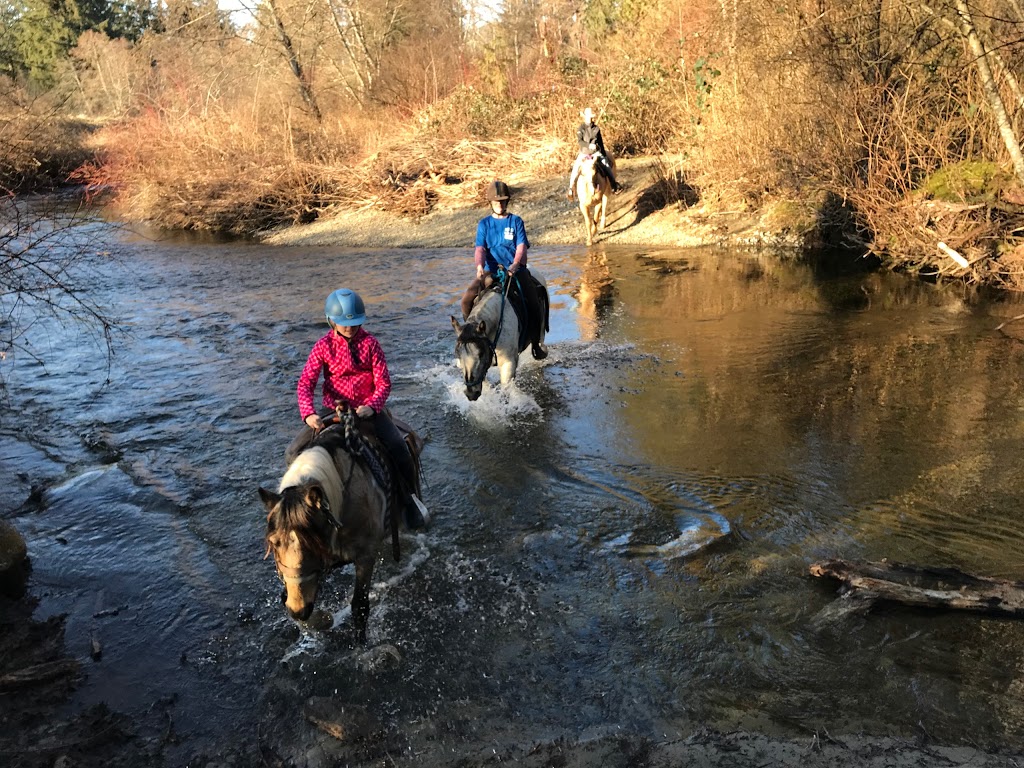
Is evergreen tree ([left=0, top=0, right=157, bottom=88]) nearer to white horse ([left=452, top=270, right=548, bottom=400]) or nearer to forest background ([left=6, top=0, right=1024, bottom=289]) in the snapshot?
forest background ([left=6, top=0, right=1024, bottom=289])

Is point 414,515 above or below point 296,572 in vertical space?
below

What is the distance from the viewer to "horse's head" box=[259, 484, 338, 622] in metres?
3.94

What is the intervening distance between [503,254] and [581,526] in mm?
4306

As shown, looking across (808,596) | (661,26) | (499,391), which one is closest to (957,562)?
(808,596)

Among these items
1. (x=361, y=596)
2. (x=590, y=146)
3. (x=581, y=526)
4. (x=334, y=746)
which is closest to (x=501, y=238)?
(x=581, y=526)

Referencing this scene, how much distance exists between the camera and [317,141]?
26641mm

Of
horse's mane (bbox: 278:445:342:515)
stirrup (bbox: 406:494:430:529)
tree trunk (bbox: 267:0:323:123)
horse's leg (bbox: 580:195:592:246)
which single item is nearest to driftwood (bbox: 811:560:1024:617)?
stirrup (bbox: 406:494:430:529)

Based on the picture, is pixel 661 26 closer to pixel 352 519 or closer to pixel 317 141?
pixel 317 141

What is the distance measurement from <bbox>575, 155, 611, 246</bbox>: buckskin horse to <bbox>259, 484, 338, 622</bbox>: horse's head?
1522 centimetres

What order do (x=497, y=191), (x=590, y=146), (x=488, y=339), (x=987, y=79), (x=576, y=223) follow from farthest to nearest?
(x=576, y=223)
(x=590, y=146)
(x=987, y=79)
(x=497, y=191)
(x=488, y=339)

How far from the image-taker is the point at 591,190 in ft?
59.9

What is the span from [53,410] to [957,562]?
1026 cm

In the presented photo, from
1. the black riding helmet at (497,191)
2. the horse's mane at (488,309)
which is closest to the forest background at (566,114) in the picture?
the horse's mane at (488,309)

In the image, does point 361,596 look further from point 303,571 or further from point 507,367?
point 507,367
